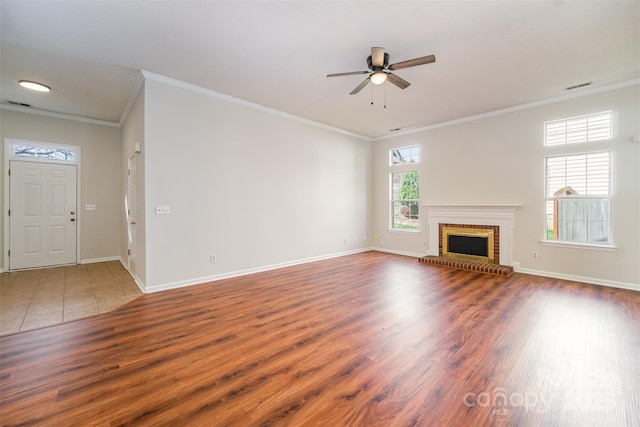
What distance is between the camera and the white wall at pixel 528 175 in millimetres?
3939

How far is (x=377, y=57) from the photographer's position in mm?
2812

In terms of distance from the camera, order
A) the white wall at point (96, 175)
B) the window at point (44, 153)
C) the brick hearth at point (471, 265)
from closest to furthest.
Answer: the brick hearth at point (471, 265) → the window at point (44, 153) → the white wall at point (96, 175)

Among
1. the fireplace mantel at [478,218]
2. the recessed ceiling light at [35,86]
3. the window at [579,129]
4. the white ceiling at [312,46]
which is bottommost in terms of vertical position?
the fireplace mantel at [478,218]

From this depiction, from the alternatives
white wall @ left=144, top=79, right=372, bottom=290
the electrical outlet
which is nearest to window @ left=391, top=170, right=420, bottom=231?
white wall @ left=144, top=79, right=372, bottom=290

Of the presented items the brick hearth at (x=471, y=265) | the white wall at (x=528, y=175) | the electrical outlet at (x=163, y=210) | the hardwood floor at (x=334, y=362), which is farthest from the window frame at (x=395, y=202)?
the electrical outlet at (x=163, y=210)

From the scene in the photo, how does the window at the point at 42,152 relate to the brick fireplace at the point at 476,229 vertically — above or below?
above

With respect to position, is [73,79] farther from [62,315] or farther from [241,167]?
[62,315]

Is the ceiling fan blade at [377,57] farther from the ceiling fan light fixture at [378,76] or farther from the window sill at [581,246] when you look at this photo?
the window sill at [581,246]

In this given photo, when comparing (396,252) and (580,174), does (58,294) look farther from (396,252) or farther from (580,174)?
(580,174)

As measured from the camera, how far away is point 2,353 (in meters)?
2.17

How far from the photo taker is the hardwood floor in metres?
1.55

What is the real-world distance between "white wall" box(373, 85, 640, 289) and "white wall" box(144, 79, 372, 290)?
217 centimetres

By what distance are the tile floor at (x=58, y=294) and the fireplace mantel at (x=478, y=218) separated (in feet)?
18.9

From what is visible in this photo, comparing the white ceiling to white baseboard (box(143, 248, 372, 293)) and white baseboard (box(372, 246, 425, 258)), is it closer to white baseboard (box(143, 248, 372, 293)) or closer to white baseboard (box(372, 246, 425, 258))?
white baseboard (box(143, 248, 372, 293))
